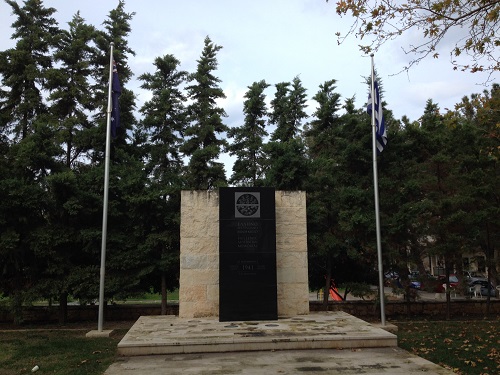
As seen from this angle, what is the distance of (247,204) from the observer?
1088 centimetres

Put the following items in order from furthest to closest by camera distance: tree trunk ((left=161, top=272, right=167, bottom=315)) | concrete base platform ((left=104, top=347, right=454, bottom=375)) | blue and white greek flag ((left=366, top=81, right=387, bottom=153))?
tree trunk ((left=161, top=272, right=167, bottom=315)) → blue and white greek flag ((left=366, top=81, right=387, bottom=153)) → concrete base platform ((left=104, top=347, right=454, bottom=375))

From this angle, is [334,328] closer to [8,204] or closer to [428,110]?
[8,204]

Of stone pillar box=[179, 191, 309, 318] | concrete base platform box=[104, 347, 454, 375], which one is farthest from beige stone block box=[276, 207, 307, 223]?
concrete base platform box=[104, 347, 454, 375]

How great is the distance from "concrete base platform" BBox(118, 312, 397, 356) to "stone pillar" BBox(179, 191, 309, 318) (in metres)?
1.44

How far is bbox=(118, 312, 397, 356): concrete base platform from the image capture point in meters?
7.99

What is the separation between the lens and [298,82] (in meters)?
18.5

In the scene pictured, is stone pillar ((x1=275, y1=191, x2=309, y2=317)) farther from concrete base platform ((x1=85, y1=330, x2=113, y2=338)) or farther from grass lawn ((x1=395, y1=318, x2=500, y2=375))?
concrete base platform ((x1=85, y1=330, x2=113, y2=338))

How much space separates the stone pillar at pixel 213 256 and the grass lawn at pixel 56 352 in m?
2.25

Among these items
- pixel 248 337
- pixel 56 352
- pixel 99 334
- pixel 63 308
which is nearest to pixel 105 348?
pixel 56 352

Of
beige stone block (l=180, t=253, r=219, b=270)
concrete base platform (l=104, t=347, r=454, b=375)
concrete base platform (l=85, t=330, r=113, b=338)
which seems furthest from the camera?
beige stone block (l=180, t=253, r=219, b=270)

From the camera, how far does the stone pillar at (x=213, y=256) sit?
11.2 m

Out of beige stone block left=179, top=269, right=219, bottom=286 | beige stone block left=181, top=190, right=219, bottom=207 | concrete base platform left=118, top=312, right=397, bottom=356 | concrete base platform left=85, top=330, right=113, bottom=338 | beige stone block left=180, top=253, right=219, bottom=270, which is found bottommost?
concrete base platform left=85, top=330, right=113, bottom=338

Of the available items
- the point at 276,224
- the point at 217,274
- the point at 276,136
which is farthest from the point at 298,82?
the point at 217,274

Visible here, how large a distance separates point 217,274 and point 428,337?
541 cm
